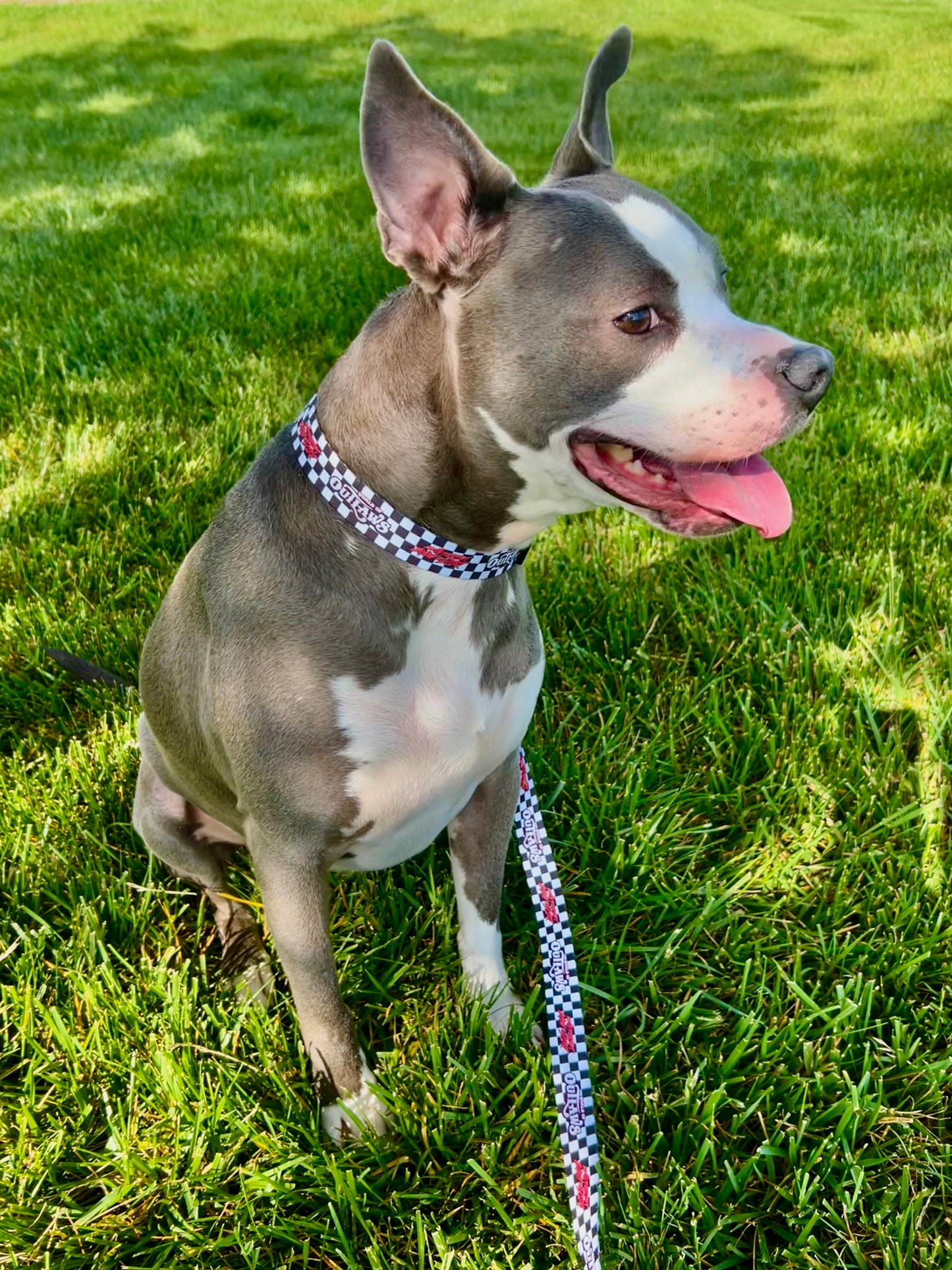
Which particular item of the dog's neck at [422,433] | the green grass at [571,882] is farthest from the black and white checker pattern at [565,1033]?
the dog's neck at [422,433]

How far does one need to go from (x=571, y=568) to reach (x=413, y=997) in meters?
1.43

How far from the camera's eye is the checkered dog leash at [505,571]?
1.70m

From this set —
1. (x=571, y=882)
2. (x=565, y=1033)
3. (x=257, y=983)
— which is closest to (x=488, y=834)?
(x=571, y=882)

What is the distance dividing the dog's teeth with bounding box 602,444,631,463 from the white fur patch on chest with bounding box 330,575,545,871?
33cm

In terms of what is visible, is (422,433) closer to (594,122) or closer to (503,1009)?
(594,122)

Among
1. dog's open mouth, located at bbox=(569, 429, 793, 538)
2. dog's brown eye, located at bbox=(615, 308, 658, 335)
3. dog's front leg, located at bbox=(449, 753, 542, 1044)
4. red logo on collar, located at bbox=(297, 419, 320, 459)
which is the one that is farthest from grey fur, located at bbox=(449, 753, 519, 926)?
dog's brown eye, located at bbox=(615, 308, 658, 335)

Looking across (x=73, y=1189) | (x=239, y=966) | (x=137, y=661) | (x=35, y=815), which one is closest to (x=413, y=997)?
(x=239, y=966)

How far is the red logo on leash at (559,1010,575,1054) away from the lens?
1.85 m

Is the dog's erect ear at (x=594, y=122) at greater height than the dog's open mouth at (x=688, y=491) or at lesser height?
greater

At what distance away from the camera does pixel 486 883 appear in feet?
7.18

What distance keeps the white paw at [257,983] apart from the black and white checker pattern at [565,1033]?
1.94 ft

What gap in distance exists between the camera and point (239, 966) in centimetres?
224

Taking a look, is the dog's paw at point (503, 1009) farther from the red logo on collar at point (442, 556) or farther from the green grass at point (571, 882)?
the red logo on collar at point (442, 556)

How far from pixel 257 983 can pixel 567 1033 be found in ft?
2.34
